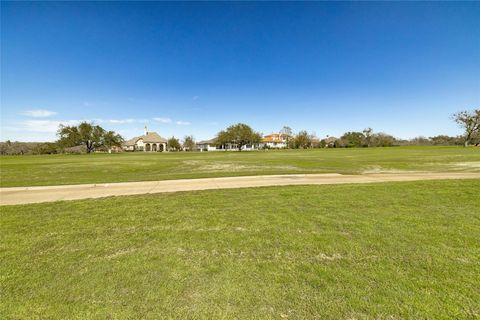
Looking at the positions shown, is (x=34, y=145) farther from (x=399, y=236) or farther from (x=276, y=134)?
(x=276, y=134)

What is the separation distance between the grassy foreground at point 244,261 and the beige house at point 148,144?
98.3m

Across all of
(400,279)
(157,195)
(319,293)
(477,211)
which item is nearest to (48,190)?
(157,195)

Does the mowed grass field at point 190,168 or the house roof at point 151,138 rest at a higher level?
the house roof at point 151,138

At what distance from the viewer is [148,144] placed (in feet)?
327

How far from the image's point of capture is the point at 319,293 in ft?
9.96

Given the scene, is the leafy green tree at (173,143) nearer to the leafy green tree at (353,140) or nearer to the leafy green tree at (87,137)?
the leafy green tree at (87,137)

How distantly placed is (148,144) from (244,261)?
104 metres

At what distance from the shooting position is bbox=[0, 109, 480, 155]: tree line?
6994cm

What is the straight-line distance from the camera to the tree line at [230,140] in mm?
69938

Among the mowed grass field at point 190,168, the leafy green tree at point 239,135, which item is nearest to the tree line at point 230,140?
the leafy green tree at point 239,135

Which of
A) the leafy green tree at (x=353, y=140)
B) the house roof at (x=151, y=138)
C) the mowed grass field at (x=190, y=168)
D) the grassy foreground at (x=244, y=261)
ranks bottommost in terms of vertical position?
the grassy foreground at (x=244, y=261)

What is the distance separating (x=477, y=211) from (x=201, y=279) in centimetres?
797

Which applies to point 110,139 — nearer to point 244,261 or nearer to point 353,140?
point 244,261

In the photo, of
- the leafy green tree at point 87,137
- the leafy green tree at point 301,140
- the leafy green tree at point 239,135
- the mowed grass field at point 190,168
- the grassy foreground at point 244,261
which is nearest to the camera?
the grassy foreground at point 244,261
